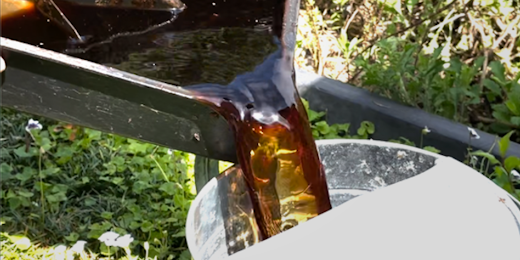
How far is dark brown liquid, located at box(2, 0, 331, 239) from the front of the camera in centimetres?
143

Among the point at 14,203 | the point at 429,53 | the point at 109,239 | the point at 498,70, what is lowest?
the point at 14,203

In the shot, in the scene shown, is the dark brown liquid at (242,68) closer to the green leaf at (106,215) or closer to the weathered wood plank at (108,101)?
the weathered wood plank at (108,101)

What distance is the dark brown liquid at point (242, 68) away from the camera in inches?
56.2

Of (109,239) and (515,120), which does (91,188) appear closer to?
(109,239)

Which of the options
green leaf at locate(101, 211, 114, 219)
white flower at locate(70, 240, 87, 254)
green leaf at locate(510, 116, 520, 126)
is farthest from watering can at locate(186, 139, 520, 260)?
green leaf at locate(510, 116, 520, 126)

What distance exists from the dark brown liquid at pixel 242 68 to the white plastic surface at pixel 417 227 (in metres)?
0.28

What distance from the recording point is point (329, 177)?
1.70 metres

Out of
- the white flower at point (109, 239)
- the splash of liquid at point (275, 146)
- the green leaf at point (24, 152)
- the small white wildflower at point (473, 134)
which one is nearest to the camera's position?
the splash of liquid at point (275, 146)

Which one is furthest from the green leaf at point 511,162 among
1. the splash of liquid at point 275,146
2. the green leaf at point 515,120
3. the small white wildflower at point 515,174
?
the splash of liquid at point 275,146

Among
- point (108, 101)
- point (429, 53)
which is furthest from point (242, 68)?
point (429, 53)

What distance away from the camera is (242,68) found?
1.57 m

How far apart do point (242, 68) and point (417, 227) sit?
593 mm

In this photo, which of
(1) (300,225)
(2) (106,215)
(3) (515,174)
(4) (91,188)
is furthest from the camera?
(4) (91,188)

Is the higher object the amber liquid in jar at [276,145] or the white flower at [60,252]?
the amber liquid in jar at [276,145]
